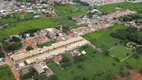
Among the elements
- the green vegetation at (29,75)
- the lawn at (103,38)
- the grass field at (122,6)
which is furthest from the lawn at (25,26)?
the grass field at (122,6)

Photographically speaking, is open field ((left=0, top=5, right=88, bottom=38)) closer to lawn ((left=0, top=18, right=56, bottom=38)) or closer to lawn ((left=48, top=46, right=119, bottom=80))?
lawn ((left=0, top=18, right=56, bottom=38))

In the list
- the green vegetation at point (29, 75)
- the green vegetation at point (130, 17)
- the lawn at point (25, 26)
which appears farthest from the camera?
the green vegetation at point (130, 17)

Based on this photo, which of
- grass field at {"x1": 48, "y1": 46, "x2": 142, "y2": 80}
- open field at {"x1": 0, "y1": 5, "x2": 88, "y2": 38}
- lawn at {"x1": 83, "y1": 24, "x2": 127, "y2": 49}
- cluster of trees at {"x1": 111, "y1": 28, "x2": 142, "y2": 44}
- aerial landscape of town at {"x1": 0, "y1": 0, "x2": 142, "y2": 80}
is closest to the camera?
grass field at {"x1": 48, "y1": 46, "x2": 142, "y2": 80}

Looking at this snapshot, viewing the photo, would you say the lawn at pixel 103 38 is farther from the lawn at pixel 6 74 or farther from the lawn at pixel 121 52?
the lawn at pixel 6 74

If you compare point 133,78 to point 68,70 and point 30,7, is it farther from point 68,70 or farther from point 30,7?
point 30,7

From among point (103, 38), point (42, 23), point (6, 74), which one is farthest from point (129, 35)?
point (6, 74)

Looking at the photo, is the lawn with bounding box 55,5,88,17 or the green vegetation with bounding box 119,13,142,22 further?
the lawn with bounding box 55,5,88,17

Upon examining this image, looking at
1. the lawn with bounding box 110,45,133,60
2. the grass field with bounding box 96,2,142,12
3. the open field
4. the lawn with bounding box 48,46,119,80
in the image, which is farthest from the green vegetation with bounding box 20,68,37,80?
the grass field with bounding box 96,2,142,12

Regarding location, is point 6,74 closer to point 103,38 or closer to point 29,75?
point 29,75

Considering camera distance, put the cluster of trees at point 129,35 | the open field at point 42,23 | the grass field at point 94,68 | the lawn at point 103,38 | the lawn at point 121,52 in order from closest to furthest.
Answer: the grass field at point 94,68
the lawn at point 121,52
the lawn at point 103,38
the cluster of trees at point 129,35
the open field at point 42,23
